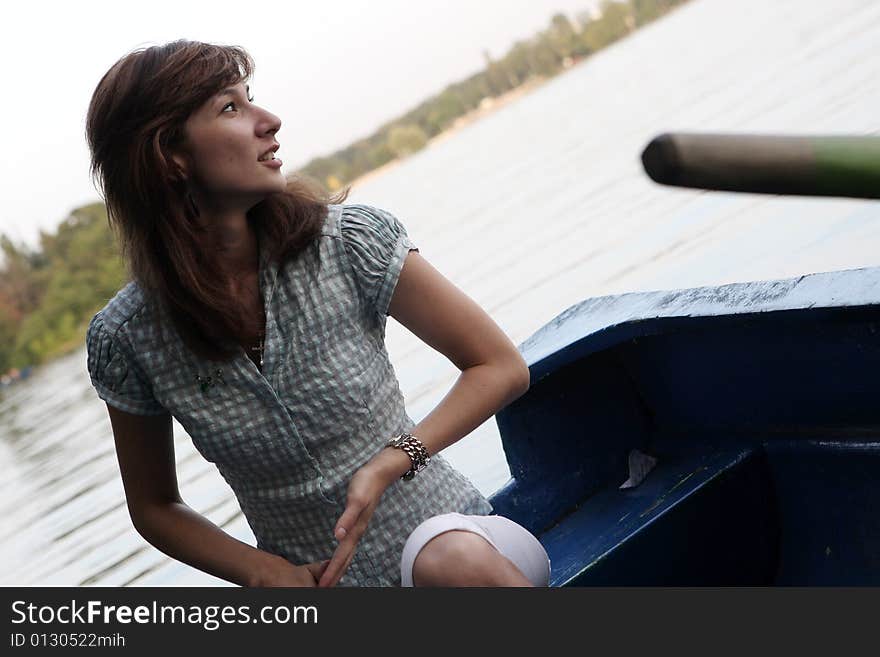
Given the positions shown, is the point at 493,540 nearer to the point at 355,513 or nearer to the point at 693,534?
the point at 355,513

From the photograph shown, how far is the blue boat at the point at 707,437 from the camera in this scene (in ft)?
5.60

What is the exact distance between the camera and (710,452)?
6.36ft

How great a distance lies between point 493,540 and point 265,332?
0.41 m

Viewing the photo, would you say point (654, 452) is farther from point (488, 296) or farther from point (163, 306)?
point (488, 296)

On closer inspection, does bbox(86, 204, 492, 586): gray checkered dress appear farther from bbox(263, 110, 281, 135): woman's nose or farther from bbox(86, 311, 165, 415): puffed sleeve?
bbox(263, 110, 281, 135): woman's nose

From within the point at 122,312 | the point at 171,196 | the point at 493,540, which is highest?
the point at 171,196

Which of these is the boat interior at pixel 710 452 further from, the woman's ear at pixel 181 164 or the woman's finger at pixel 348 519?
the woman's ear at pixel 181 164

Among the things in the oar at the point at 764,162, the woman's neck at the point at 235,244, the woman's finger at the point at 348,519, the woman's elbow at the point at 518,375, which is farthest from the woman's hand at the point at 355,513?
the oar at the point at 764,162

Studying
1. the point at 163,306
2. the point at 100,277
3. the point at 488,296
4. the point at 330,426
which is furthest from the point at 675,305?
the point at 100,277

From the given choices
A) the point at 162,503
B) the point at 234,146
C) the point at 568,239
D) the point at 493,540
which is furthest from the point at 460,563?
the point at 568,239

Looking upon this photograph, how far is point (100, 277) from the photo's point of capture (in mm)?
30406

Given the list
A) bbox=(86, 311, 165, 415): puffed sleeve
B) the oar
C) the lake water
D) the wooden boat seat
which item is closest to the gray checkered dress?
bbox=(86, 311, 165, 415): puffed sleeve

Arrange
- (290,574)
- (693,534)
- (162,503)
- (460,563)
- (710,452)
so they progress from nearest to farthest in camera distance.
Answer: (460,563), (290,574), (162,503), (693,534), (710,452)
